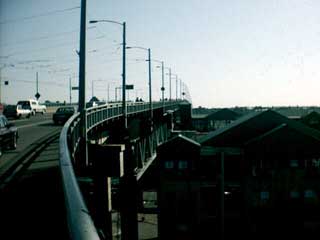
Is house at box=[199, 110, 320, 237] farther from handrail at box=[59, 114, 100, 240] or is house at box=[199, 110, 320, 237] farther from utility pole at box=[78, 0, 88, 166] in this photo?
Answer: handrail at box=[59, 114, 100, 240]

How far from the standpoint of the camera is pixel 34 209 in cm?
567

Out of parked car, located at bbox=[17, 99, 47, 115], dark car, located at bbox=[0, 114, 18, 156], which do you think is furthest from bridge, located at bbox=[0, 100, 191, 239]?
parked car, located at bbox=[17, 99, 47, 115]

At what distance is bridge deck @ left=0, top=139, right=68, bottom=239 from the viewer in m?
Answer: 4.48

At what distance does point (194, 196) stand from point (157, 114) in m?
35.3

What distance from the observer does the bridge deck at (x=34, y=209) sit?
448 centimetres

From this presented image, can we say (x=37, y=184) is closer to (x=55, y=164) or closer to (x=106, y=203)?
(x=55, y=164)

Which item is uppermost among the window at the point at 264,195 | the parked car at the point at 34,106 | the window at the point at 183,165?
the parked car at the point at 34,106

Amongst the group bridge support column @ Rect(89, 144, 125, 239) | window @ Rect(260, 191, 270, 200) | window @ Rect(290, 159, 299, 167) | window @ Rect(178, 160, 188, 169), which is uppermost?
bridge support column @ Rect(89, 144, 125, 239)

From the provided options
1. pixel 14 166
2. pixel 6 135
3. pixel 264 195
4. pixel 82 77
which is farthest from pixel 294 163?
pixel 14 166

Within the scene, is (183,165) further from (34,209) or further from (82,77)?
(34,209)

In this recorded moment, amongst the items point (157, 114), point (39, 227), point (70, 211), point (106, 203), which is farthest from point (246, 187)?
point (157, 114)

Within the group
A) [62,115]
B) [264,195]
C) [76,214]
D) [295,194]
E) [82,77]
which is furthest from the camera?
[62,115]

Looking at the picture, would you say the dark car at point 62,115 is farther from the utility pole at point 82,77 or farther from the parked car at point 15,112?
the utility pole at point 82,77

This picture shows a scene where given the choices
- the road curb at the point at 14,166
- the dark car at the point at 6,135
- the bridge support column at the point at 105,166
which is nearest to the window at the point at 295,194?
the bridge support column at the point at 105,166
